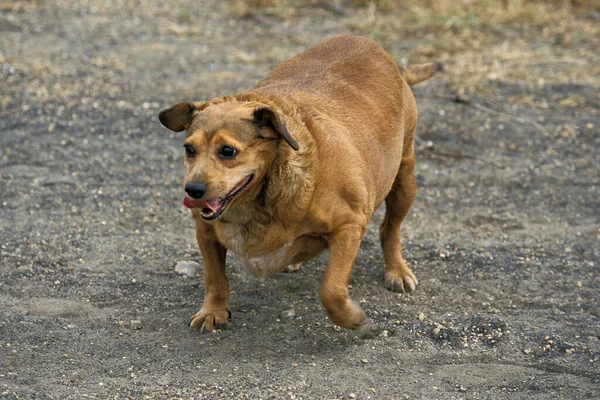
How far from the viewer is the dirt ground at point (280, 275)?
4.96m

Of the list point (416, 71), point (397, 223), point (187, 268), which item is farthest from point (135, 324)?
point (416, 71)

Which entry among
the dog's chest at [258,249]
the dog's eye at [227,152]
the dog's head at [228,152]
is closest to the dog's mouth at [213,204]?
the dog's head at [228,152]

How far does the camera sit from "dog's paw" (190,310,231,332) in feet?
17.7

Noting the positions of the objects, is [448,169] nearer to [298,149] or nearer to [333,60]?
[333,60]

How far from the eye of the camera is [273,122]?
4625 mm

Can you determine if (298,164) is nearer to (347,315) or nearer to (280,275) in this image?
(347,315)

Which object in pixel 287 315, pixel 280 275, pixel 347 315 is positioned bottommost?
pixel 280 275

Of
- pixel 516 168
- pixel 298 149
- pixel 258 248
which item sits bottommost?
pixel 516 168

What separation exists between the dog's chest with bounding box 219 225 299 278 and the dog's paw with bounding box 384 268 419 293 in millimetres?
1210

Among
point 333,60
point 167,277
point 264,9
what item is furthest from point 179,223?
point 264,9

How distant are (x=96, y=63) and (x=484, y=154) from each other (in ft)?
16.0

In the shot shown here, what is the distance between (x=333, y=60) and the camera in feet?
19.3

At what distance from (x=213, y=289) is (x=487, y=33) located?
724 cm

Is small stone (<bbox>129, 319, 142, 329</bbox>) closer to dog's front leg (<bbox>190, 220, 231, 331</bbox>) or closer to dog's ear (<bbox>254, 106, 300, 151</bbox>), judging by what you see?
dog's front leg (<bbox>190, 220, 231, 331</bbox>)
